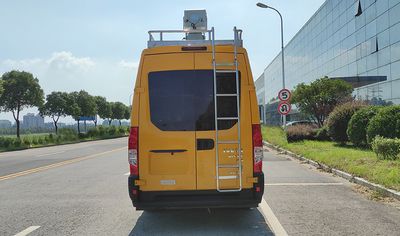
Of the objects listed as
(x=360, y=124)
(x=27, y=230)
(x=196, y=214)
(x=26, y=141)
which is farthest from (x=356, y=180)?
(x=26, y=141)

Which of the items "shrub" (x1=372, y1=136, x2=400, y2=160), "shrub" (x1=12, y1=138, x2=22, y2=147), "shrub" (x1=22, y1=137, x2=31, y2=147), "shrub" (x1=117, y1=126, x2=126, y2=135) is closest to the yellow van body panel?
"shrub" (x1=372, y1=136, x2=400, y2=160)

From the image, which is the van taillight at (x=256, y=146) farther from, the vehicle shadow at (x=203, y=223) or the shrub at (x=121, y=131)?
the shrub at (x=121, y=131)

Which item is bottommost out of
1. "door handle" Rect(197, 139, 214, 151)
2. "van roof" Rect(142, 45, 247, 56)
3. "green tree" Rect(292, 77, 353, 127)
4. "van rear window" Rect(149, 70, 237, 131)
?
"door handle" Rect(197, 139, 214, 151)

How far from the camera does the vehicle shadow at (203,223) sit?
260 inches

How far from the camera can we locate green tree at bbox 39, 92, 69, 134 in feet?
183

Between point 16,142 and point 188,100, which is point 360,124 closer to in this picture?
point 188,100

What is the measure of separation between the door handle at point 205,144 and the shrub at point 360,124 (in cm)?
1244

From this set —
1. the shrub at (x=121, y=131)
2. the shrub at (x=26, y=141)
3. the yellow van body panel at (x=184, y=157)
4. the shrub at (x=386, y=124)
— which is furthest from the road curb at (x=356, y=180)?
the shrub at (x=121, y=131)

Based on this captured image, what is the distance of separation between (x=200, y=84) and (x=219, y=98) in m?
0.34

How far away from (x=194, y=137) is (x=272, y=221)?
1902mm

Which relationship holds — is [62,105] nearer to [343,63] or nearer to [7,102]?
[7,102]

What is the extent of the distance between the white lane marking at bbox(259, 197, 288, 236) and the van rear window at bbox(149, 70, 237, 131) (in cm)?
163

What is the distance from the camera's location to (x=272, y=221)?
284 inches

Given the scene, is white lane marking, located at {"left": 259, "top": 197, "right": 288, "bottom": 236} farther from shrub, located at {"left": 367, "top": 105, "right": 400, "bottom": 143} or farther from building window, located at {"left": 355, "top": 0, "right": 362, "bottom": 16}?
building window, located at {"left": 355, "top": 0, "right": 362, "bottom": 16}
